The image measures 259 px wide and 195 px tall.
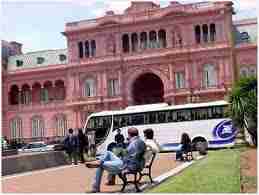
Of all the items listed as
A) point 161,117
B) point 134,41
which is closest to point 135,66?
point 134,41

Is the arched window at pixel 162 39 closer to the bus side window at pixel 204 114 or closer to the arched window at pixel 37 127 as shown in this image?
the arched window at pixel 37 127

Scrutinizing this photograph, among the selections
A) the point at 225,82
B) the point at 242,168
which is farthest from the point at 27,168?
the point at 225,82

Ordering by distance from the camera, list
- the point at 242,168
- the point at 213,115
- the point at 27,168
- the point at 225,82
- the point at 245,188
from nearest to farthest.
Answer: the point at 245,188
the point at 242,168
the point at 27,168
the point at 213,115
the point at 225,82

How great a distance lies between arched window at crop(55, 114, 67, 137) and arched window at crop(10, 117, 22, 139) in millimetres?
4606

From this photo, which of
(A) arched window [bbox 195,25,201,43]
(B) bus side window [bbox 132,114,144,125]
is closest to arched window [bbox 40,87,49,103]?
(A) arched window [bbox 195,25,201,43]

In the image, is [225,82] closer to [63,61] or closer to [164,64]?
[164,64]

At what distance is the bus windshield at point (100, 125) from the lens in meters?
29.1

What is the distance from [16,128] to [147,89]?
15.0 m

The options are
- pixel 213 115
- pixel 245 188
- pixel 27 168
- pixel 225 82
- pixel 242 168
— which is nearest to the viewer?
pixel 245 188

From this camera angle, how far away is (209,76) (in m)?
46.4

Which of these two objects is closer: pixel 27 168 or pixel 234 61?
pixel 27 168

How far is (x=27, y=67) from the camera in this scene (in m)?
58.1

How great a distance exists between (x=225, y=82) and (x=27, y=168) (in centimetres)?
3186

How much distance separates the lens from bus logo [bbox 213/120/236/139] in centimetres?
2756
